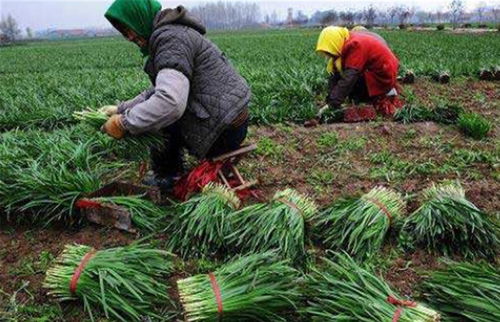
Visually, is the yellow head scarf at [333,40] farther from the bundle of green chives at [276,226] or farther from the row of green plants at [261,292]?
the row of green plants at [261,292]

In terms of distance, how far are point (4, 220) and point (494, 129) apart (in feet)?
13.8

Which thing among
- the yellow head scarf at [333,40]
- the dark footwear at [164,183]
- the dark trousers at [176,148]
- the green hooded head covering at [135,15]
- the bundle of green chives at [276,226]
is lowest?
the dark footwear at [164,183]

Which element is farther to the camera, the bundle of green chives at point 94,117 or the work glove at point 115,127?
the bundle of green chives at point 94,117

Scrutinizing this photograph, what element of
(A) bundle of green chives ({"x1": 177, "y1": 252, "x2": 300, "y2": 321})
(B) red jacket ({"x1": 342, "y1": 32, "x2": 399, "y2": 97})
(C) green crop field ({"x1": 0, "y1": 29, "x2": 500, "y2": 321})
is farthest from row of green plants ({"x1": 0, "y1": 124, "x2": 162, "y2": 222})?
(B) red jacket ({"x1": 342, "y1": 32, "x2": 399, "y2": 97})

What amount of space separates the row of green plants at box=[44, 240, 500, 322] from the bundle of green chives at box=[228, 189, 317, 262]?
208 millimetres

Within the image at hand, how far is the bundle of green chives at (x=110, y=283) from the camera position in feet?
7.01

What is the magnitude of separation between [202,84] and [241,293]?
1.49 meters

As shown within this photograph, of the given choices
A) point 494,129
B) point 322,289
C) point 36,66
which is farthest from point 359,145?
point 36,66

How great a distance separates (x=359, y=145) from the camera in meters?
4.30

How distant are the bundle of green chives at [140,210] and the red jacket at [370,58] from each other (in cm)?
280

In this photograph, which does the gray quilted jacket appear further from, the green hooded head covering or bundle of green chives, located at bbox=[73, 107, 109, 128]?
bundle of green chives, located at bbox=[73, 107, 109, 128]

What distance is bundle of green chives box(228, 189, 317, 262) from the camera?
250cm

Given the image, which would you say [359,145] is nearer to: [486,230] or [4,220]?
[486,230]

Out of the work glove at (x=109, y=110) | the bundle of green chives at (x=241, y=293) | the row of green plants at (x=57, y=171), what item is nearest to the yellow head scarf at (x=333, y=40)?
the row of green plants at (x=57, y=171)
